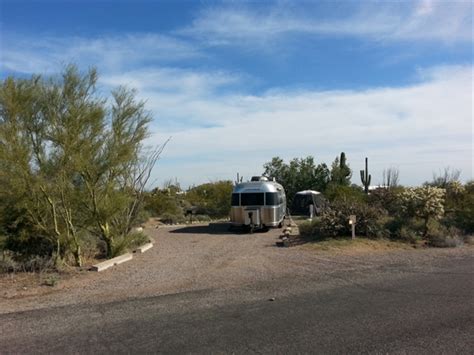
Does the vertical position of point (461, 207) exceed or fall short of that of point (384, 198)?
it falls short

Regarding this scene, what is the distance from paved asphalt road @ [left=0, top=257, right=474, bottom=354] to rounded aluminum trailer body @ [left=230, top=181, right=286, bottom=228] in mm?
11690

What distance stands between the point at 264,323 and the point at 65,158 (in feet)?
22.3

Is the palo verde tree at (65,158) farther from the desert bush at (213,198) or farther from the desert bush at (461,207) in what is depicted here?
the desert bush at (213,198)

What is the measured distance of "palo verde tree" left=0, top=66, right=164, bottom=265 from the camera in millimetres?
10344

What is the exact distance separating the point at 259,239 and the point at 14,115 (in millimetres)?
9757

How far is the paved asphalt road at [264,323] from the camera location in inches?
207

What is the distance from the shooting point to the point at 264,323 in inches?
240

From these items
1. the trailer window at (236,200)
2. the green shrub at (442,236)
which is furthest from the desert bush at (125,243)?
the green shrub at (442,236)

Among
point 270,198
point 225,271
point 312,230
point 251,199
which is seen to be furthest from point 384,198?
point 225,271

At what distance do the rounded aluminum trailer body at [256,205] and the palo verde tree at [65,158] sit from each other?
793cm

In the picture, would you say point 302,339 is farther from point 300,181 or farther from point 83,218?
point 300,181

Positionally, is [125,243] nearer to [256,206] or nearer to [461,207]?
[256,206]

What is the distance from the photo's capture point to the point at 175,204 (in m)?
30.8

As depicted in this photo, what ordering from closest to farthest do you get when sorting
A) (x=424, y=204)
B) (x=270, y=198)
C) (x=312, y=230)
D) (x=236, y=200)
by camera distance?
(x=424, y=204) → (x=312, y=230) → (x=270, y=198) → (x=236, y=200)
